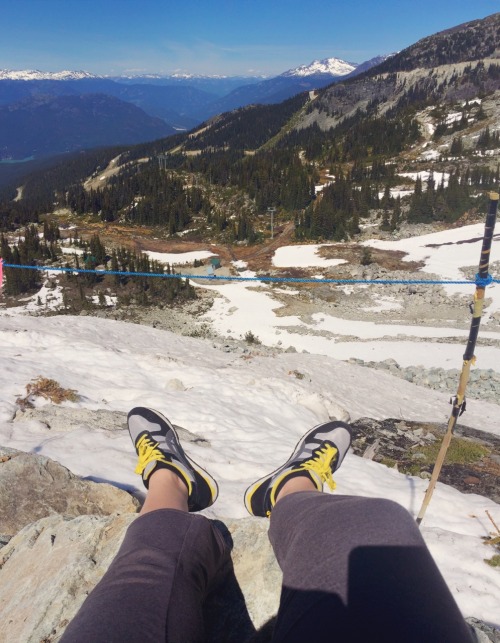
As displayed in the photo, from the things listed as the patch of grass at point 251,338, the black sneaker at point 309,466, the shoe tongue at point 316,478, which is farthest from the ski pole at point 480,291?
the patch of grass at point 251,338

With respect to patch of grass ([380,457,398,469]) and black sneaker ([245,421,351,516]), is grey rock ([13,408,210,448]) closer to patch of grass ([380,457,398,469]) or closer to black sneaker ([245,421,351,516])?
black sneaker ([245,421,351,516])

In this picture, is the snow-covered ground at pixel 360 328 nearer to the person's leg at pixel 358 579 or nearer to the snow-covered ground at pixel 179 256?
the snow-covered ground at pixel 179 256

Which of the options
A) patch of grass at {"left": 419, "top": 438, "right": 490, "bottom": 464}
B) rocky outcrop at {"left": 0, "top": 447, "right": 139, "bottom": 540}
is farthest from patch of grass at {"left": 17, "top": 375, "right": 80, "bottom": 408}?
patch of grass at {"left": 419, "top": 438, "right": 490, "bottom": 464}

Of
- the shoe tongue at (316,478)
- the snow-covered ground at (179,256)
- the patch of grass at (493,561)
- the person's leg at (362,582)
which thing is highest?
the person's leg at (362,582)

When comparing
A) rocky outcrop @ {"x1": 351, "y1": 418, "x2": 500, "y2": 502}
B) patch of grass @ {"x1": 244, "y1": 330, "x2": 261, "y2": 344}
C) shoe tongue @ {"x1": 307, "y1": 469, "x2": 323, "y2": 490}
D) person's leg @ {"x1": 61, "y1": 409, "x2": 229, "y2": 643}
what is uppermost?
person's leg @ {"x1": 61, "y1": 409, "x2": 229, "y2": 643}

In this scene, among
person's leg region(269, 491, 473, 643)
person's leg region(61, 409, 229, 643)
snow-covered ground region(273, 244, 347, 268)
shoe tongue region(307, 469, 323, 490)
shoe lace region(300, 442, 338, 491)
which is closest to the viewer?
person's leg region(269, 491, 473, 643)

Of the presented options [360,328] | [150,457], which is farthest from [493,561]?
[360,328]
